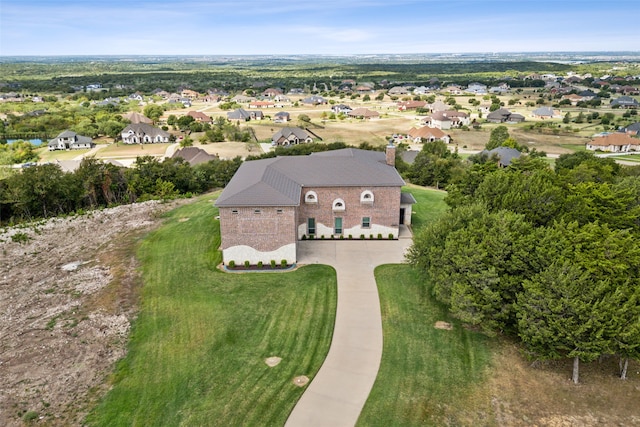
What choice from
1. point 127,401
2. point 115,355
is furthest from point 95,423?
point 115,355

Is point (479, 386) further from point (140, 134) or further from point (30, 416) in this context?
point (140, 134)

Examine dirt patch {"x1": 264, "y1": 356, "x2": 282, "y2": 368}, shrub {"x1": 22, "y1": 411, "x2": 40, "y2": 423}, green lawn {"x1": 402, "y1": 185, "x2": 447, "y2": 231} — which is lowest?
shrub {"x1": 22, "y1": 411, "x2": 40, "y2": 423}

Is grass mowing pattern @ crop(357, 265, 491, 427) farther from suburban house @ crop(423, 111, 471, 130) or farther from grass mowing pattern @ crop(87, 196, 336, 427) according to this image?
suburban house @ crop(423, 111, 471, 130)

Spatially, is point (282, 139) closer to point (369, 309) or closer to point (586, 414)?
point (369, 309)

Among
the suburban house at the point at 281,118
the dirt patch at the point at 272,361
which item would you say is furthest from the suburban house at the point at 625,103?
the dirt patch at the point at 272,361

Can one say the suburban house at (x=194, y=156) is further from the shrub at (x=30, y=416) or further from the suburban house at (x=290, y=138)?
the shrub at (x=30, y=416)

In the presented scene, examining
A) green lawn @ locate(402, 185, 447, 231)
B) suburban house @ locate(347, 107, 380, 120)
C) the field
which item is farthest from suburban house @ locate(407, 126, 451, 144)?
the field
